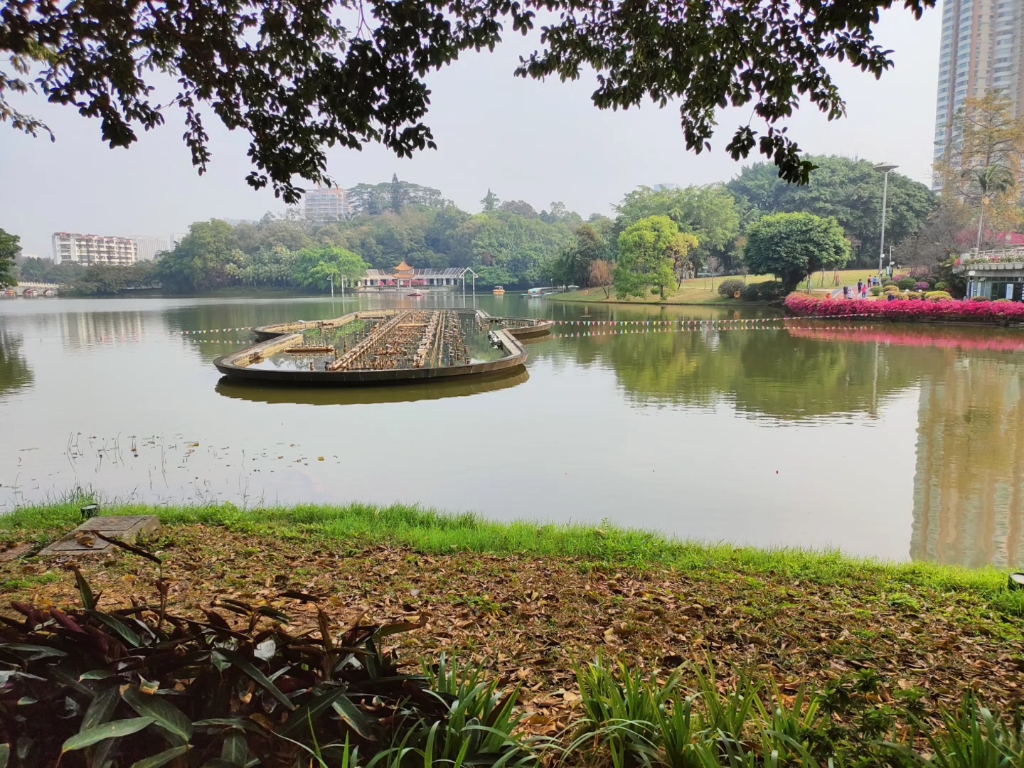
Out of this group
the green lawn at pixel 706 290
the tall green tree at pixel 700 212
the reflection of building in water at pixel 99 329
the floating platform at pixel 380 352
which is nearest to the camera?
the floating platform at pixel 380 352

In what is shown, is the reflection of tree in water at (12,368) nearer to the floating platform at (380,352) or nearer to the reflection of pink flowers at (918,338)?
the floating platform at (380,352)

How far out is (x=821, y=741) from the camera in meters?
1.73

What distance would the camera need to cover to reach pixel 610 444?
30.3 ft

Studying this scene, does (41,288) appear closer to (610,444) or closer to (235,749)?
(610,444)

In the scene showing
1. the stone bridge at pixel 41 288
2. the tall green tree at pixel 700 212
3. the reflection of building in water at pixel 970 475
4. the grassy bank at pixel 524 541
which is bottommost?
the reflection of building in water at pixel 970 475

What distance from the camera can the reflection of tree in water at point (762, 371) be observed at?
1219 cm

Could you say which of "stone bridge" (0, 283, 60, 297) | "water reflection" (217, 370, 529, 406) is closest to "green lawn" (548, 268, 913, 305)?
"water reflection" (217, 370, 529, 406)

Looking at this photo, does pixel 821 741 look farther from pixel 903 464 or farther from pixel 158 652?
pixel 903 464

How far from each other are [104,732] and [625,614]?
2.39 m

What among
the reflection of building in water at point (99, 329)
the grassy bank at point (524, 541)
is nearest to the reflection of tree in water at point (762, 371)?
the grassy bank at point (524, 541)

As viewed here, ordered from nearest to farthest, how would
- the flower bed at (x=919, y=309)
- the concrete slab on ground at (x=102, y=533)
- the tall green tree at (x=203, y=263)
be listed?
the concrete slab on ground at (x=102, y=533), the flower bed at (x=919, y=309), the tall green tree at (x=203, y=263)

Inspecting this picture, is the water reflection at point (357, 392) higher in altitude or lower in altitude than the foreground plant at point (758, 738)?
lower

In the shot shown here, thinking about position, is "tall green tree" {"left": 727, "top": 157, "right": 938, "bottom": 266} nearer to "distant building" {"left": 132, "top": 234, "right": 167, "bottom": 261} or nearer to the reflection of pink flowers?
the reflection of pink flowers

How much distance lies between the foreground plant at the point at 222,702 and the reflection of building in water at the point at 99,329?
24512 millimetres
